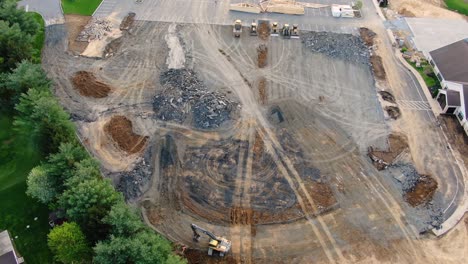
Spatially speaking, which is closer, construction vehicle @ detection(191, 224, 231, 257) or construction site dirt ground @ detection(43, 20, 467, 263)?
construction vehicle @ detection(191, 224, 231, 257)

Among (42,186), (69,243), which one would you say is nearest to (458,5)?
(42,186)

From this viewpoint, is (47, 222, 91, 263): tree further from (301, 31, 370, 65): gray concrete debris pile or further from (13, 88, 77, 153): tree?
(301, 31, 370, 65): gray concrete debris pile

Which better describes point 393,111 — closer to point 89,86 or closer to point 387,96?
point 387,96

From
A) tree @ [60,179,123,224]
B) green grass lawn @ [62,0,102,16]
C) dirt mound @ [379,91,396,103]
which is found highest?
green grass lawn @ [62,0,102,16]

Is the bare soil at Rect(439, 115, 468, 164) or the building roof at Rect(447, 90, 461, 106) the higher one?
the building roof at Rect(447, 90, 461, 106)

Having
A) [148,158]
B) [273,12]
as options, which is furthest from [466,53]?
[148,158]

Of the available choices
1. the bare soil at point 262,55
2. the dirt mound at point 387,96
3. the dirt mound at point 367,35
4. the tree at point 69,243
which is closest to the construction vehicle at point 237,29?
the bare soil at point 262,55

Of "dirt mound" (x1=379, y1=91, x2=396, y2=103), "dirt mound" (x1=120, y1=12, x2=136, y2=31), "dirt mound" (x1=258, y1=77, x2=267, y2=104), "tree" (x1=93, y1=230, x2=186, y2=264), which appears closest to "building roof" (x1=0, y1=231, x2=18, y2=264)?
"tree" (x1=93, y1=230, x2=186, y2=264)
